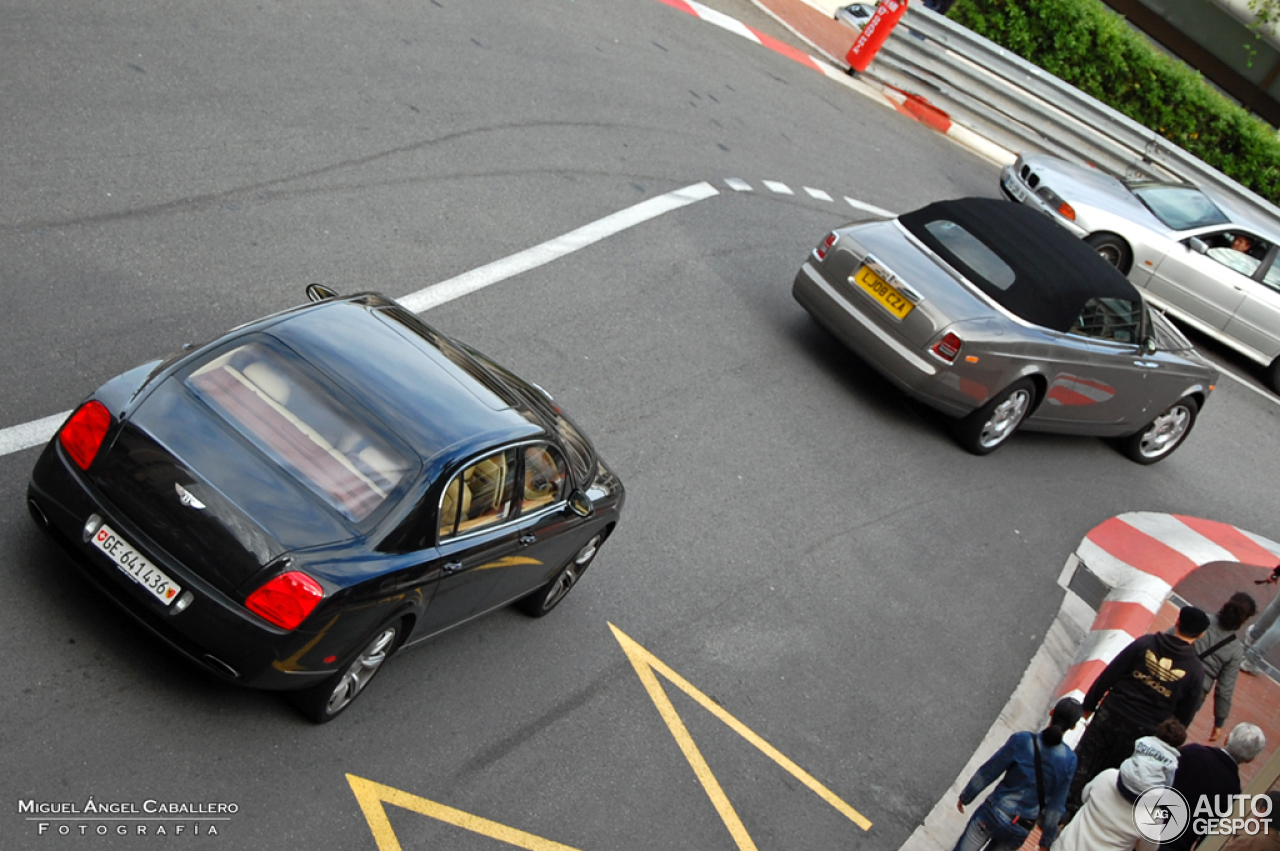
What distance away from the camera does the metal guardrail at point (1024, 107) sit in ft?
62.5

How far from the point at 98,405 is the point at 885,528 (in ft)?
19.3

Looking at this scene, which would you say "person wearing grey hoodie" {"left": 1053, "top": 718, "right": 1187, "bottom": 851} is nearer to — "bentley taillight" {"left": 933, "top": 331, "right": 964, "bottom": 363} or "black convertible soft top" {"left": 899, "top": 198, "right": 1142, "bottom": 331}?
"bentley taillight" {"left": 933, "top": 331, "right": 964, "bottom": 363}

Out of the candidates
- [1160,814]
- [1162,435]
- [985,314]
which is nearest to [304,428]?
[1160,814]

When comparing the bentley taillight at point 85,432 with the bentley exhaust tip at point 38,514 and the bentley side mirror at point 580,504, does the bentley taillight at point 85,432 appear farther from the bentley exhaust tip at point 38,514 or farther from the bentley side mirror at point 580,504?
the bentley side mirror at point 580,504

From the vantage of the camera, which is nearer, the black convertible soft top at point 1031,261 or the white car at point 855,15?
the black convertible soft top at point 1031,261

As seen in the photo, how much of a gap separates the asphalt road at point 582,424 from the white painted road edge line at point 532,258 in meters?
0.12

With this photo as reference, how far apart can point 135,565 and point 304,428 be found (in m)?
0.91

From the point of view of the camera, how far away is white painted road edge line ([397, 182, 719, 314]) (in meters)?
9.49

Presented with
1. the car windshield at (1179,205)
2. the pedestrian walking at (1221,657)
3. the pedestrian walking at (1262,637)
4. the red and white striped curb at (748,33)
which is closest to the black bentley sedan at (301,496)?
the pedestrian walking at (1221,657)

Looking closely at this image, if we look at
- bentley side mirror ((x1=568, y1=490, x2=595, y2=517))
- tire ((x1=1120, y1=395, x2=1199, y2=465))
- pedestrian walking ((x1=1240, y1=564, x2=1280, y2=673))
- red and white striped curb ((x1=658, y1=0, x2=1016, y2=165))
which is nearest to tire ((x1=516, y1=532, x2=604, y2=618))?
bentley side mirror ((x1=568, y1=490, x2=595, y2=517))

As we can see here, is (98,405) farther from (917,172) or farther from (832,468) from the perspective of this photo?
(917,172)

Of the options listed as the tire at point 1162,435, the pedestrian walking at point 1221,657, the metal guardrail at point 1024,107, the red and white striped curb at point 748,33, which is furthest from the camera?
the metal guardrail at point 1024,107

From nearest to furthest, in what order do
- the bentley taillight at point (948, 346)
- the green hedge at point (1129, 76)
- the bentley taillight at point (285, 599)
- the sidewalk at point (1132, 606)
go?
the bentley taillight at point (285, 599) → the sidewalk at point (1132, 606) → the bentley taillight at point (948, 346) → the green hedge at point (1129, 76)

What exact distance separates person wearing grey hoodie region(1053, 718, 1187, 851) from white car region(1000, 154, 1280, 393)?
10370 mm
